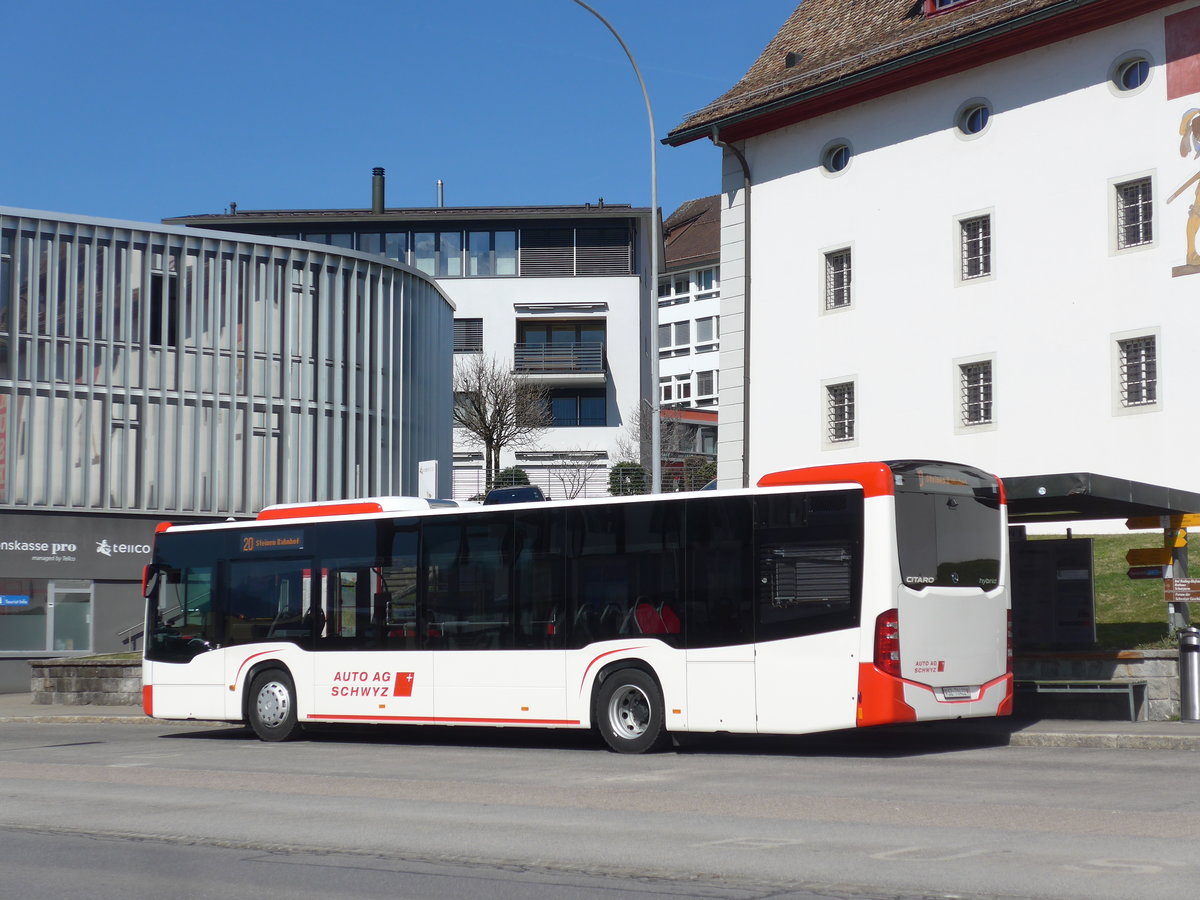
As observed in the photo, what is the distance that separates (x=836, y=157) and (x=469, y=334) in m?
41.2

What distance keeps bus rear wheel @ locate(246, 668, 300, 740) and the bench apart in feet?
29.7

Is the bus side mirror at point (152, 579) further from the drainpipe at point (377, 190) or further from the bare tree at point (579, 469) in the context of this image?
the drainpipe at point (377, 190)

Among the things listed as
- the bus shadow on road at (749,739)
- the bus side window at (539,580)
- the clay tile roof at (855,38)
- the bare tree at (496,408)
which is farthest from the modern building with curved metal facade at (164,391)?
the bare tree at (496,408)

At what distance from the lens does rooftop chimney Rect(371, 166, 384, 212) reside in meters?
80.8

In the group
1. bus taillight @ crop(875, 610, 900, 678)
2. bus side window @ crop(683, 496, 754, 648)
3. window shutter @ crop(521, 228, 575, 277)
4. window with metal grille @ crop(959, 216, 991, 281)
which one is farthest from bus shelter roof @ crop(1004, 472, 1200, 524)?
window shutter @ crop(521, 228, 575, 277)

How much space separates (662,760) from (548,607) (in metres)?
2.24

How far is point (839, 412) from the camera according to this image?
33.7m

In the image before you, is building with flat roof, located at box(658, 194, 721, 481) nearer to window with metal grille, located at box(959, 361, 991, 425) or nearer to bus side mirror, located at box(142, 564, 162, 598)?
window with metal grille, located at box(959, 361, 991, 425)

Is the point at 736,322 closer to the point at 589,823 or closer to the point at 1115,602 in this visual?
the point at 1115,602

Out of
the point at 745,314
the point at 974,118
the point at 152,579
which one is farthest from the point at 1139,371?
the point at 152,579

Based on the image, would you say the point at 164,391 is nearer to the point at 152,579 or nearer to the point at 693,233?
the point at 152,579

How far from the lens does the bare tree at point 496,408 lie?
6712cm

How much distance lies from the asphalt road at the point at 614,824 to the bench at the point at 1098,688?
1807mm

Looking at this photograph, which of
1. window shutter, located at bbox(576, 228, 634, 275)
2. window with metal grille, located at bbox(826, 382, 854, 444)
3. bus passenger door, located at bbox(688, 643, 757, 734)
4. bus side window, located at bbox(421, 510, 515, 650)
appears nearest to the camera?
bus passenger door, located at bbox(688, 643, 757, 734)
